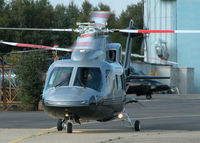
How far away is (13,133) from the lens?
1548 cm

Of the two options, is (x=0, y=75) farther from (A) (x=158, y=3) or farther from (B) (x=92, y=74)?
(A) (x=158, y=3)

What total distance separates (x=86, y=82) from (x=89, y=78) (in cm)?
22

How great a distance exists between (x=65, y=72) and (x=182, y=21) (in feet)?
161

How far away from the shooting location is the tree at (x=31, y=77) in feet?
92.2

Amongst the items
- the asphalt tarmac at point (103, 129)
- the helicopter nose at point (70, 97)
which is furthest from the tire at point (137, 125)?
the helicopter nose at point (70, 97)

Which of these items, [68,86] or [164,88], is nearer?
[68,86]

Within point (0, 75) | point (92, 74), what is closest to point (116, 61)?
point (92, 74)

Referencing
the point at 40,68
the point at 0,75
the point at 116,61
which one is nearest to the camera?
the point at 116,61

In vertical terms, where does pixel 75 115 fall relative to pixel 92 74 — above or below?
below

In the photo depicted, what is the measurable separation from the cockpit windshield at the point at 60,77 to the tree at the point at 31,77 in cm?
1257

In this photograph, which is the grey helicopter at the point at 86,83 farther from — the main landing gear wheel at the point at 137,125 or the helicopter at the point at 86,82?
the main landing gear wheel at the point at 137,125

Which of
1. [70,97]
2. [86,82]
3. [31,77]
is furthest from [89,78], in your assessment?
[31,77]

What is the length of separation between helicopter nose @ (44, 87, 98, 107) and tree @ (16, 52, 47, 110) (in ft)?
43.6

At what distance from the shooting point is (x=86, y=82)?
50.0ft
